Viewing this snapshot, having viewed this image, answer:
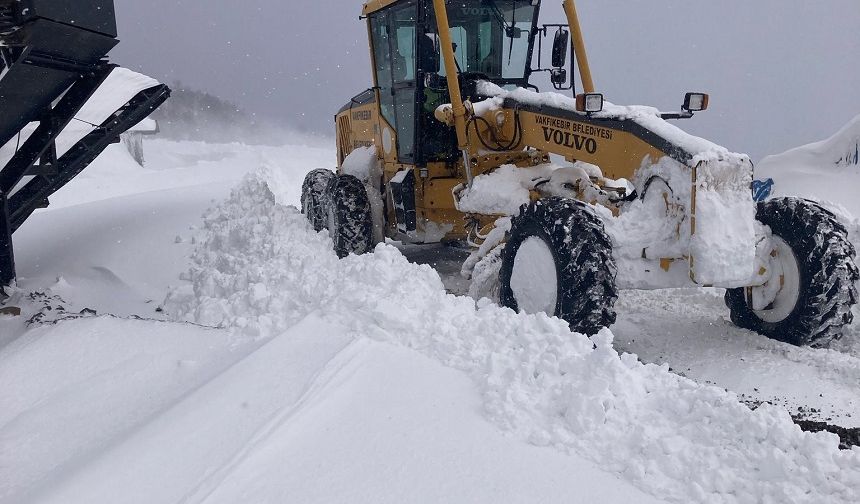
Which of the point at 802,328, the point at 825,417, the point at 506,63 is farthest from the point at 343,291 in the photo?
the point at 506,63

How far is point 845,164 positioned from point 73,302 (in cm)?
936

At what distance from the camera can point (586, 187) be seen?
514 centimetres

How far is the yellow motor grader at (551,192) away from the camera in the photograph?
404 cm

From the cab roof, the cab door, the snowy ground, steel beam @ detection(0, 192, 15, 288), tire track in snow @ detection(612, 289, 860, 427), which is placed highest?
the cab roof

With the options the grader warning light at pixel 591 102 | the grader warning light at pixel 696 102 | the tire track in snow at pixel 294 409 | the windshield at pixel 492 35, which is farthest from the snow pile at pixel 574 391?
the windshield at pixel 492 35

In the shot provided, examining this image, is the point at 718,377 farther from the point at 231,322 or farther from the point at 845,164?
the point at 845,164

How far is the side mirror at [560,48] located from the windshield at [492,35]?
1.74 feet

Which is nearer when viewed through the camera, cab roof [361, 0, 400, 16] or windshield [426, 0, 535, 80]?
windshield [426, 0, 535, 80]

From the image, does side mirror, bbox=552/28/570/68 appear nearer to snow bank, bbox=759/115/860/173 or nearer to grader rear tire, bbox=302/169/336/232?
grader rear tire, bbox=302/169/336/232

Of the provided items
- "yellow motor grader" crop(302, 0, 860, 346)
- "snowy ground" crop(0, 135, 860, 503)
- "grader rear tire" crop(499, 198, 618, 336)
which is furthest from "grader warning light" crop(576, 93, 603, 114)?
"snowy ground" crop(0, 135, 860, 503)

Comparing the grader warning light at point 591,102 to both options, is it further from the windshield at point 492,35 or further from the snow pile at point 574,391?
the windshield at point 492,35

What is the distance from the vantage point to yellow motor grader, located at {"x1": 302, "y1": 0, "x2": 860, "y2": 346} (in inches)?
159

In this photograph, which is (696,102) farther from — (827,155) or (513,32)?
(827,155)

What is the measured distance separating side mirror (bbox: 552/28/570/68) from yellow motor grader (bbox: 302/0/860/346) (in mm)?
17
